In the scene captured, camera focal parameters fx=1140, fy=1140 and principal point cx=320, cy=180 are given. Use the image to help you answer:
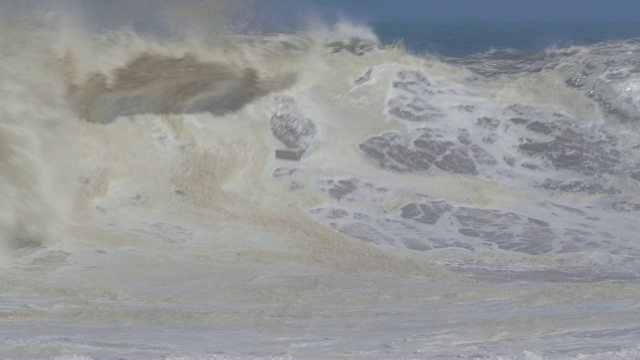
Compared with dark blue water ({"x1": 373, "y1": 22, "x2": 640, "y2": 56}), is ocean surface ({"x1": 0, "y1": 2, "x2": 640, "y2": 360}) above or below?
below

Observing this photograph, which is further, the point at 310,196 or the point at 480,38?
the point at 480,38

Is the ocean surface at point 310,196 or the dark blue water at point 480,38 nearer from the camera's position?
the ocean surface at point 310,196

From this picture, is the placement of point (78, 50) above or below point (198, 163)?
above

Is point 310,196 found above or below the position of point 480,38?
below

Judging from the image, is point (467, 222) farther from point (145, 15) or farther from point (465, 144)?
point (145, 15)

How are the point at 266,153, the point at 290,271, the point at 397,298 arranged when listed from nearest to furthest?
the point at 397,298 → the point at 290,271 → the point at 266,153

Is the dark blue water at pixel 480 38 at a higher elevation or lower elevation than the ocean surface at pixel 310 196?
higher

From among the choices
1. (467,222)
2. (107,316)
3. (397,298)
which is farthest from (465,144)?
(107,316)

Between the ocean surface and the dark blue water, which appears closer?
the ocean surface
